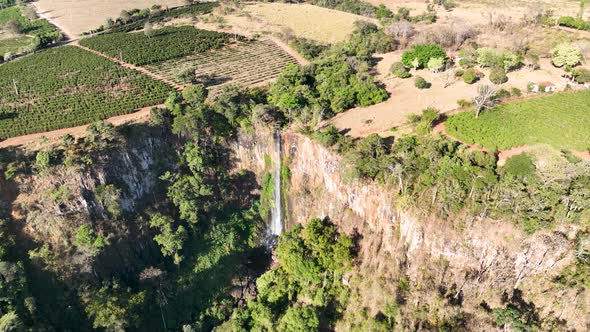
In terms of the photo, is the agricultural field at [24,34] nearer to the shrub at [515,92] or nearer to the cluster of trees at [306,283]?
the cluster of trees at [306,283]

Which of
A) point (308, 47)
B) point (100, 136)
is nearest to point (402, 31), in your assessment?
point (308, 47)

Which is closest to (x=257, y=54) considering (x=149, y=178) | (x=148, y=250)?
(x=149, y=178)

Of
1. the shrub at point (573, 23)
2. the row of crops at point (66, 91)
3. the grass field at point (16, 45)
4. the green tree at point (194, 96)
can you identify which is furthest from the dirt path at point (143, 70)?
the shrub at point (573, 23)

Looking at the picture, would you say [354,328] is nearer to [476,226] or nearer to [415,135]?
[476,226]

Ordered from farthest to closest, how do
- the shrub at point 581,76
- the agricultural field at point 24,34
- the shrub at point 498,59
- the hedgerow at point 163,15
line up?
the hedgerow at point 163,15 → the agricultural field at point 24,34 → the shrub at point 498,59 → the shrub at point 581,76

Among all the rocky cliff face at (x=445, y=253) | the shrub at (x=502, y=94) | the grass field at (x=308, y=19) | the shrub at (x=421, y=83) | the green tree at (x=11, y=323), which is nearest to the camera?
the green tree at (x=11, y=323)

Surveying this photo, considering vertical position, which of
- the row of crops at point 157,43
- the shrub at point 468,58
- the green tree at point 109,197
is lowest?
the green tree at point 109,197

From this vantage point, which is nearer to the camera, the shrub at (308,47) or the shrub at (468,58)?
the shrub at (468,58)

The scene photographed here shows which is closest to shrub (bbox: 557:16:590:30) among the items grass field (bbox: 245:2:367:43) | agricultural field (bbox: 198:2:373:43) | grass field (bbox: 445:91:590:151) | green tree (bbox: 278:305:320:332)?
grass field (bbox: 445:91:590:151)
